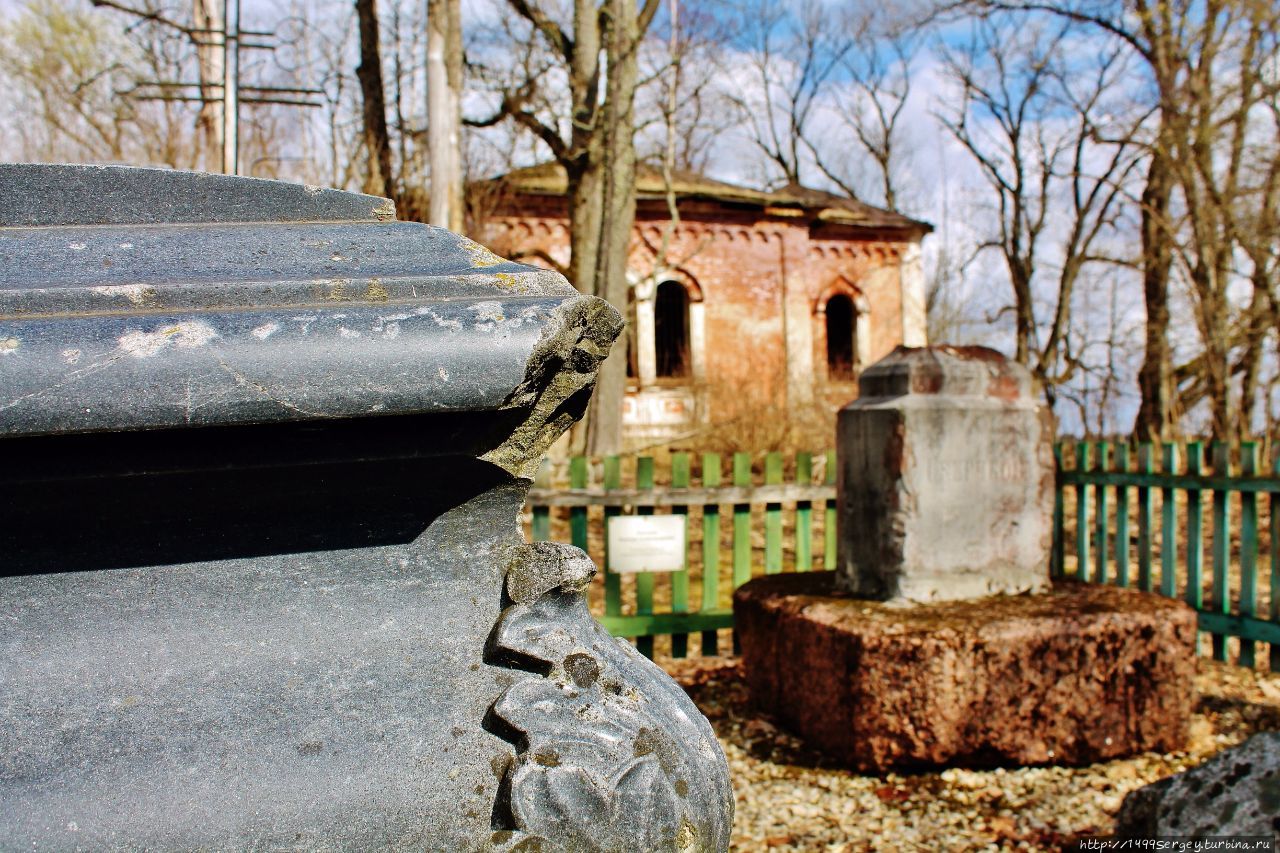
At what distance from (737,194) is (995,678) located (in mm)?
14345

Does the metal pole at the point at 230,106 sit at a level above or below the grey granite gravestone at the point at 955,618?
above

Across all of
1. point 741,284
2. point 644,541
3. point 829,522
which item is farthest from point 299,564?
point 741,284

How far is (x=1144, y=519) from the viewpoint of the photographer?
5.20 m

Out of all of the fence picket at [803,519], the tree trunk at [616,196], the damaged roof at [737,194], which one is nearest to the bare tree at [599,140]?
the tree trunk at [616,196]

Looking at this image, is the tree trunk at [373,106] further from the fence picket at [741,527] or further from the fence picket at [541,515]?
the fence picket at [741,527]

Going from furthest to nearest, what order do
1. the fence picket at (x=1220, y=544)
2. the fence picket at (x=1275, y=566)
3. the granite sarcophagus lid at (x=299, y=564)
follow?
the fence picket at (x=1220, y=544)
the fence picket at (x=1275, y=566)
the granite sarcophagus lid at (x=299, y=564)

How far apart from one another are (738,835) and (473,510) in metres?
2.55

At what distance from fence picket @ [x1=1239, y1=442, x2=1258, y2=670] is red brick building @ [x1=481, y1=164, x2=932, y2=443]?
31.5 feet

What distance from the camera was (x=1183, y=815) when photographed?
2520 millimetres

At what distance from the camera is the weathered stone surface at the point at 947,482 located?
12.6 feet

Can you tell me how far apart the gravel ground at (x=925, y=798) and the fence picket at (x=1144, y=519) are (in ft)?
3.41

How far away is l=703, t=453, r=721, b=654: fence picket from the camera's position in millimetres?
5227

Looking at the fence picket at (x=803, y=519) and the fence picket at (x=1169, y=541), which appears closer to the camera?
the fence picket at (x=1169, y=541)

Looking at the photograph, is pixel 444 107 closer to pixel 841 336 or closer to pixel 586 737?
pixel 586 737
